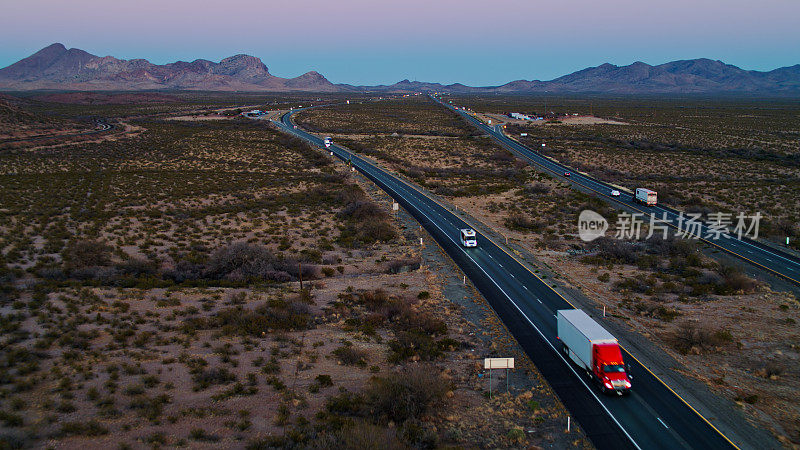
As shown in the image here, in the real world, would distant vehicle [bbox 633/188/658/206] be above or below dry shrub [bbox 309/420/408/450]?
above

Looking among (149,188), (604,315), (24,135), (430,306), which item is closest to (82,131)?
(24,135)

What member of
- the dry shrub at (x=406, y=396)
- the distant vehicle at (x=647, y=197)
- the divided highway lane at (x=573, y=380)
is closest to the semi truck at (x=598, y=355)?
the divided highway lane at (x=573, y=380)

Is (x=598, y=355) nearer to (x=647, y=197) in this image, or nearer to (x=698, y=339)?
(x=698, y=339)

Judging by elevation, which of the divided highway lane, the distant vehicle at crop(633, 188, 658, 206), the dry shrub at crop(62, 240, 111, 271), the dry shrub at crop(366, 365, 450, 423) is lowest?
the divided highway lane

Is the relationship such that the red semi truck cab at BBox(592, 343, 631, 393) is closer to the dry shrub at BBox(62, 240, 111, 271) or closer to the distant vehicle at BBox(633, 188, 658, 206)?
the dry shrub at BBox(62, 240, 111, 271)

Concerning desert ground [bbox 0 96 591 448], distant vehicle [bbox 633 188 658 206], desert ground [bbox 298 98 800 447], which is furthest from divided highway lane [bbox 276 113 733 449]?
Result: distant vehicle [bbox 633 188 658 206]

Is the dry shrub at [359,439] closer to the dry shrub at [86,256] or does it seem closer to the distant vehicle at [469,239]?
the dry shrub at [86,256]
